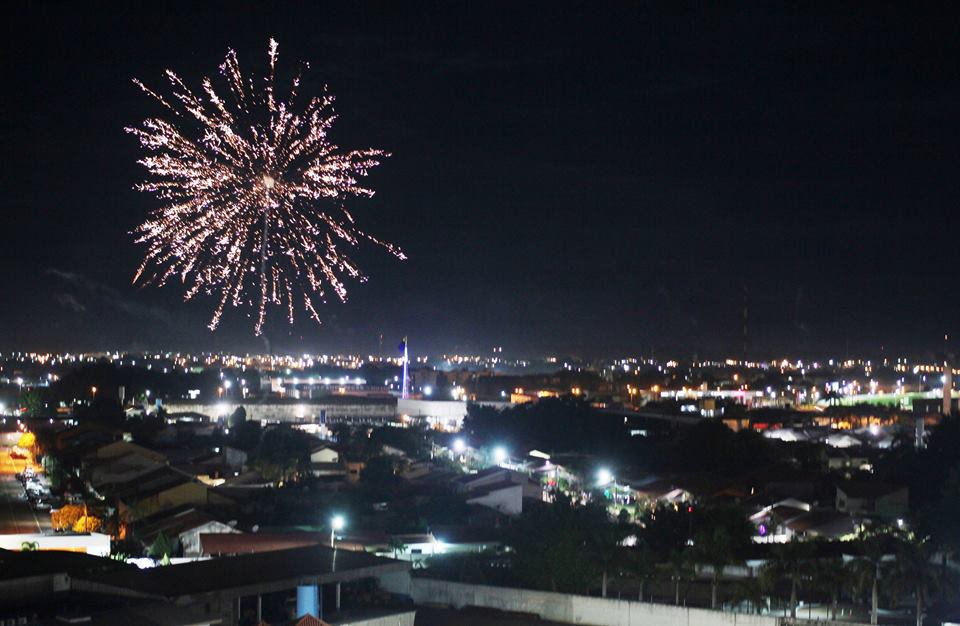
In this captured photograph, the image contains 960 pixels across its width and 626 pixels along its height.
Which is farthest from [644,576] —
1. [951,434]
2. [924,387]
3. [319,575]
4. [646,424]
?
[924,387]

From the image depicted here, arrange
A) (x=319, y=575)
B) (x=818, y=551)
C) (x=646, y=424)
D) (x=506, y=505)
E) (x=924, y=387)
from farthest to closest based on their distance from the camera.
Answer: (x=924, y=387)
(x=646, y=424)
(x=506, y=505)
(x=818, y=551)
(x=319, y=575)

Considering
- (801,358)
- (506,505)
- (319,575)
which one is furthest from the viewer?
(801,358)

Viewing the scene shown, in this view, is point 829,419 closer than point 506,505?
No

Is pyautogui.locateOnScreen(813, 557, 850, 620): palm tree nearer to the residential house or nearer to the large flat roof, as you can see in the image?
the large flat roof

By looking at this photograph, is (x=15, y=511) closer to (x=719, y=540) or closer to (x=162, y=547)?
(x=162, y=547)

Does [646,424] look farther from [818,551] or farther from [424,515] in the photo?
[818,551]
